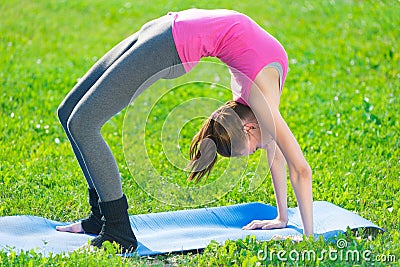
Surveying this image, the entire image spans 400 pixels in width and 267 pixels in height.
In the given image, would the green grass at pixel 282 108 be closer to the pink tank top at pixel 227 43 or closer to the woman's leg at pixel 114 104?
the woman's leg at pixel 114 104

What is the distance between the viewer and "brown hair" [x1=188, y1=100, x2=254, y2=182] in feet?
11.8

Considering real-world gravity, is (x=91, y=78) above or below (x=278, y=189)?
above

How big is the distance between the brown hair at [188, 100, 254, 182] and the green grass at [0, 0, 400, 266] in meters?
0.51

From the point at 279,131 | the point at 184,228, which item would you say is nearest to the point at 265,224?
the point at 184,228

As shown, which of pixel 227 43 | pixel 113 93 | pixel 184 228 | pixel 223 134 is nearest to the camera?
pixel 113 93

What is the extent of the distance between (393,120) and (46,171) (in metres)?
2.87

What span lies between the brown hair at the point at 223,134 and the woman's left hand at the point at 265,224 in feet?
1.65

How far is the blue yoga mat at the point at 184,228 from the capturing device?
11.9 ft

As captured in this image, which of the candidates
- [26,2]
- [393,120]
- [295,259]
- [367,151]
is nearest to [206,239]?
[295,259]

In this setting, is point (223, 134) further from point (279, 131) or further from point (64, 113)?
point (64, 113)

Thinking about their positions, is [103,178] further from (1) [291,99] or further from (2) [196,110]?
(1) [291,99]

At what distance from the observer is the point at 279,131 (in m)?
3.42

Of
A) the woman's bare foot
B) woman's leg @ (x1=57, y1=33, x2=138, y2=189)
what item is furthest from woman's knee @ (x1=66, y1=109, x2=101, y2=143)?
the woman's bare foot

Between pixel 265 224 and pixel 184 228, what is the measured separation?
0.47m
